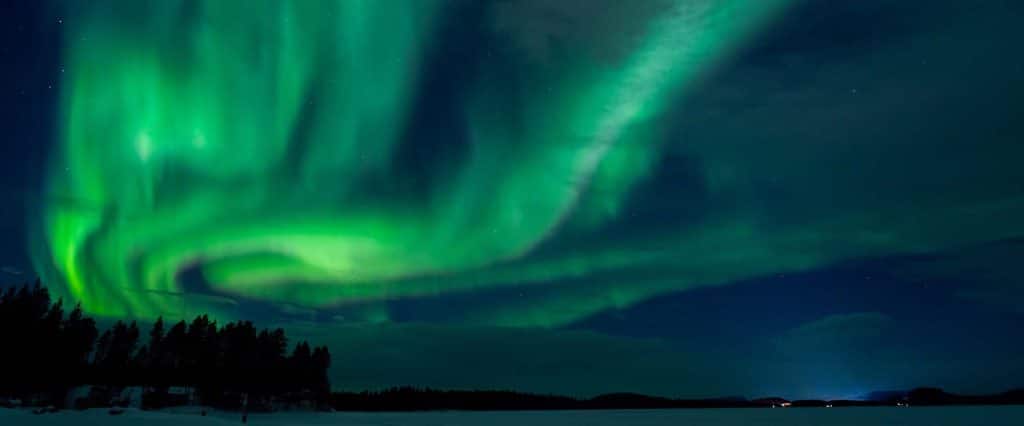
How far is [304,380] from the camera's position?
484 feet

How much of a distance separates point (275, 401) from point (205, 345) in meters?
36.2

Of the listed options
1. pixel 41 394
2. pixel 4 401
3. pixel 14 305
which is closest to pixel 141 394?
pixel 41 394

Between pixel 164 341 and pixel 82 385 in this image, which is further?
pixel 164 341

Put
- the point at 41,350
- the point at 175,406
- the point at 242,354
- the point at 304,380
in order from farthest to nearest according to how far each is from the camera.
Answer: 1. the point at 304,380
2. the point at 242,354
3. the point at 175,406
4. the point at 41,350

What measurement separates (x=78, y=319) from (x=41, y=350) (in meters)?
20.5

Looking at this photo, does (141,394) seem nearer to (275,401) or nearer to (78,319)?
(78,319)

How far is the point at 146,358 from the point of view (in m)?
120

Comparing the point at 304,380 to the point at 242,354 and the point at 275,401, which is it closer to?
the point at 275,401

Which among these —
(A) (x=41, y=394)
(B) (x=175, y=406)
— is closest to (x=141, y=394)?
(B) (x=175, y=406)

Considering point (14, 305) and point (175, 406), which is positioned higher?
point (14, 305)

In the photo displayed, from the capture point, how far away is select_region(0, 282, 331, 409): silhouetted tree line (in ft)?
295

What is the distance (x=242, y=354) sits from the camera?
4946 inches

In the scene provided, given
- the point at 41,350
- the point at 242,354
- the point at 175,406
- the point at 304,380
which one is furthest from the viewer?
the point at 304,380

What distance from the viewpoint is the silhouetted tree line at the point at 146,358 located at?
90.1 metres
